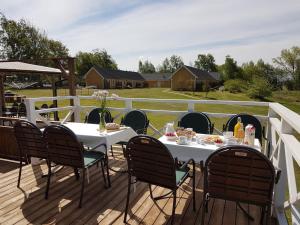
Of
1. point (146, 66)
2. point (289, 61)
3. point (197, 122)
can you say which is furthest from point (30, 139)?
point (146, 66)

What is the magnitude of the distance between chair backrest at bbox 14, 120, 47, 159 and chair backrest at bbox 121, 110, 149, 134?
1.80 meters

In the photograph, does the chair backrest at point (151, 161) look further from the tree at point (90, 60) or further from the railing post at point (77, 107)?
the tree at point (90, 60)

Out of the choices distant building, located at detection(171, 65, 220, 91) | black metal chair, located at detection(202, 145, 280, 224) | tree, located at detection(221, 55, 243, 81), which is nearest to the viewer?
black metal chair, located at detection(202, 145, 280, 224)

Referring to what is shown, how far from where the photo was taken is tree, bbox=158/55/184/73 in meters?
91.8

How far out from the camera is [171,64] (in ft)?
304

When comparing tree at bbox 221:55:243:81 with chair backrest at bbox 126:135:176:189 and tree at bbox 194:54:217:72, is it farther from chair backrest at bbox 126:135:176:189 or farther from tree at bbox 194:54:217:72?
chair backrest at bbox 126:135:176:189

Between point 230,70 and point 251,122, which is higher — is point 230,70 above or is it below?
above

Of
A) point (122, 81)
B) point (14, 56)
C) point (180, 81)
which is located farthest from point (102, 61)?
point (180, 81)

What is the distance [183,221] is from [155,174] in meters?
0.68

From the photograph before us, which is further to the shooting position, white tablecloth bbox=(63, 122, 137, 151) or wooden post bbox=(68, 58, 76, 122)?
wooden post bbox=(68, 58, 76, 122)

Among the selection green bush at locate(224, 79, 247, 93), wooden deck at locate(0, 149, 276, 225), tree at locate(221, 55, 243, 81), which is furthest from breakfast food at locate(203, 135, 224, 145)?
tree at locate(221, 55, 243, 81)

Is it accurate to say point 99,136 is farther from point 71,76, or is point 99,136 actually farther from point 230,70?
point 230,70

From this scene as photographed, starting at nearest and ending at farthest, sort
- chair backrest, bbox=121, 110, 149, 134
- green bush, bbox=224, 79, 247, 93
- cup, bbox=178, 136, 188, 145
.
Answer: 1. cup, bbox=178, 136, 188, 145
2. chair backrest, bbox=121, 110, 149, 134
3. green bush, bbox=224, 79, 247, 93

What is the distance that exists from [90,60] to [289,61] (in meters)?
47.1
